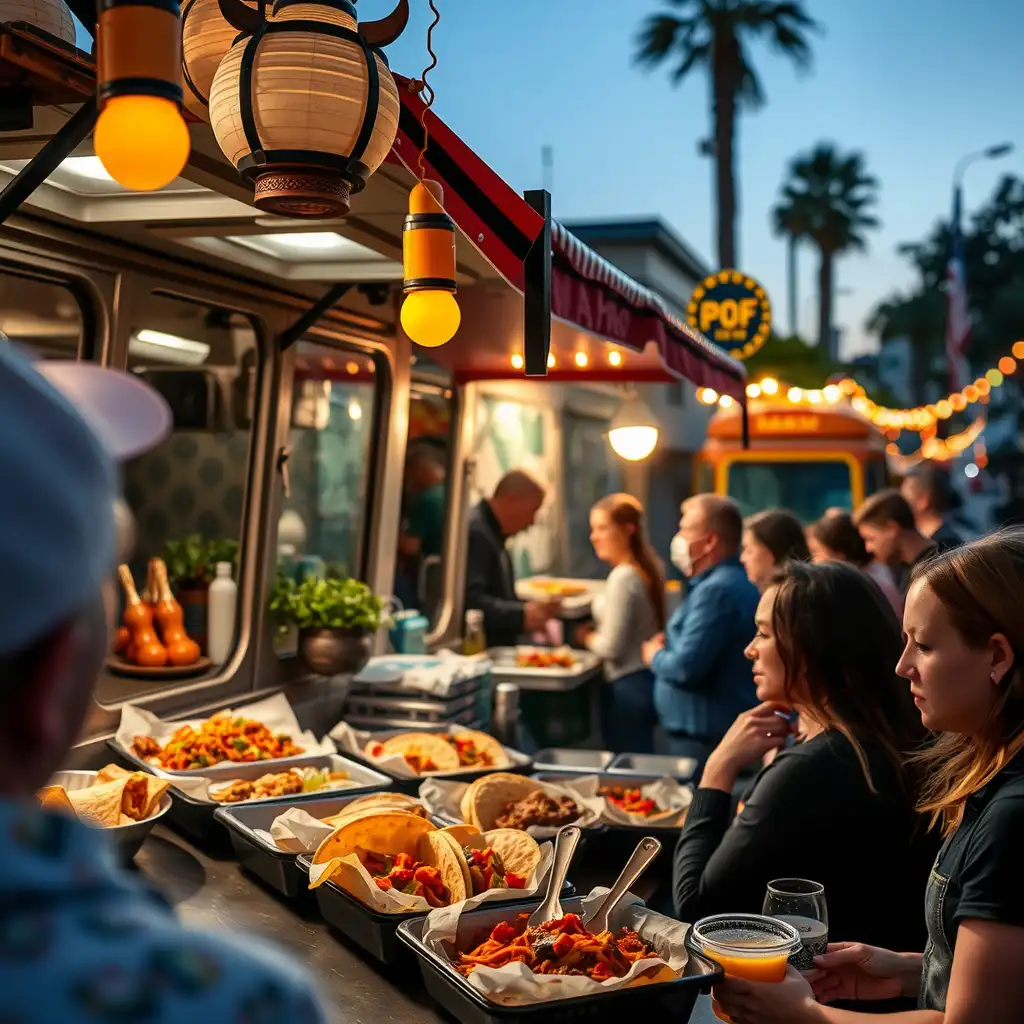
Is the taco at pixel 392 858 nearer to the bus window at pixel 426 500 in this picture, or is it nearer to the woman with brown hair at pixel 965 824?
the woman with brown hair at pixel 965 824

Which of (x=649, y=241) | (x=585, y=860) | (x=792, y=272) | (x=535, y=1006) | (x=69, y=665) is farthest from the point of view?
(x=792, y=272)

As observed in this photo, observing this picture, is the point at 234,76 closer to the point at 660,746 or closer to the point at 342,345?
the point at 342,345

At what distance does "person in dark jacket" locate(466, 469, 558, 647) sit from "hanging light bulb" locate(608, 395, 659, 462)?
857 millimetres

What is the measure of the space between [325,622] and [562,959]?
2.96 metres

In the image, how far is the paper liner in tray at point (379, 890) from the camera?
2.72 meters

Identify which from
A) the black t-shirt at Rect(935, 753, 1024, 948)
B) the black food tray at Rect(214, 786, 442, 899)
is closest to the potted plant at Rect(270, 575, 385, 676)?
the black food tray at Rect(214, 786, 442, 899)

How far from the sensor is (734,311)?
10.4 metres

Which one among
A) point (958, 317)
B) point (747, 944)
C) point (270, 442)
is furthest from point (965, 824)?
point (958, 317)

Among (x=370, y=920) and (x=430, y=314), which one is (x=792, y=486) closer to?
(x=430, y=314)

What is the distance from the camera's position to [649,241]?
2184 cm

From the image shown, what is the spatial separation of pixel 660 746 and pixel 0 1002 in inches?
305

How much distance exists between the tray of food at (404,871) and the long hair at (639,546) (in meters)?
4.15

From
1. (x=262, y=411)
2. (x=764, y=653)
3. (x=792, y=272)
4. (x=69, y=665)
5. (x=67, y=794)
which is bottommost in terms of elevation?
(x=67, y=794)

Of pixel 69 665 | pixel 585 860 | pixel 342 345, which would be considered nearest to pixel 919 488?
pixel 342 345
